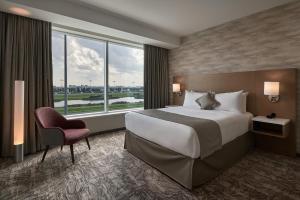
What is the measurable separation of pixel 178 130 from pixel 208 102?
5.61 feet

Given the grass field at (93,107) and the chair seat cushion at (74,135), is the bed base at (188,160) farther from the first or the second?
the grass field at (93,107)

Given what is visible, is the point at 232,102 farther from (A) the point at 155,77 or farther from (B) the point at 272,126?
(A) the point at 155,77

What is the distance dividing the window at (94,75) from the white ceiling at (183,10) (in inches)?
50.5

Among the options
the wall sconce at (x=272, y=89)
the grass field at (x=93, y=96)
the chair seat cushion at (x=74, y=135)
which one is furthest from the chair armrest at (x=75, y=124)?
the wall sconce at (x=272, y=89)

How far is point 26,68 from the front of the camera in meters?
2.95

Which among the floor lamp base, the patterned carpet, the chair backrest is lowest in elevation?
the patterned carpet

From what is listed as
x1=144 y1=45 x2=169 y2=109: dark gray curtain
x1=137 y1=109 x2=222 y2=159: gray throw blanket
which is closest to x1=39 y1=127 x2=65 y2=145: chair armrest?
x1=137 y1=109 x2=222 y2=159: gray throw blanket

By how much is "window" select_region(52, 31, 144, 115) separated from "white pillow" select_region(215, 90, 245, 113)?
2612 mm

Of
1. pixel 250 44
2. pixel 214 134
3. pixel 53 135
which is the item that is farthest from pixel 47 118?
pixel 250 44

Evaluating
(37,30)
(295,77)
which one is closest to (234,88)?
(295,77)

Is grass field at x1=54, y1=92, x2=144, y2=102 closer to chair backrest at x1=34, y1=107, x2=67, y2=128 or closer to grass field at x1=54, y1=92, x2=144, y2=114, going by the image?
grass field at x1=54, y1=92, x2=144, y2=114

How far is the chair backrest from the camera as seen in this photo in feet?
8.52

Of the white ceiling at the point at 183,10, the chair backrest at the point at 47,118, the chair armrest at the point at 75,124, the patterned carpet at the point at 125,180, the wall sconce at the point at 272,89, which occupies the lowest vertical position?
the patterned carpet at the point at 125,180

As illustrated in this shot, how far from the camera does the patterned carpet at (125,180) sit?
186 centimetres
